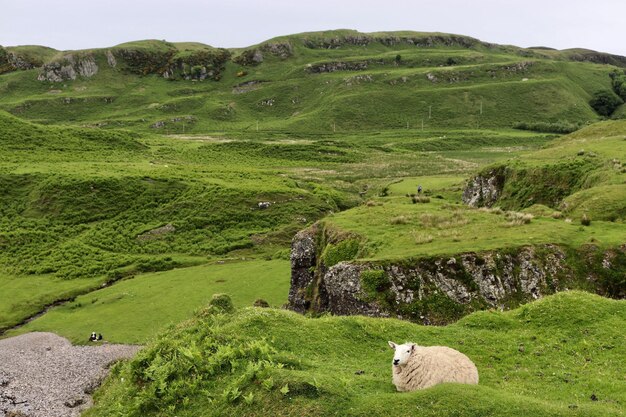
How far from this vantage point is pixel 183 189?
91.9 meters

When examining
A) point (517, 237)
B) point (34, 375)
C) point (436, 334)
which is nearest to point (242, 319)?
point (436, 334)

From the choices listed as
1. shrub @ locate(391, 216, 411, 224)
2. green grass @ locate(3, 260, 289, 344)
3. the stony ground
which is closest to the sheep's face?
shrub @ locate(391, 216, 411, 224)

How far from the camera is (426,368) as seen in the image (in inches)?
629

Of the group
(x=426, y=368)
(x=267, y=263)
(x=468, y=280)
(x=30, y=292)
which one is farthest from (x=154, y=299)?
(x=426, y=368)

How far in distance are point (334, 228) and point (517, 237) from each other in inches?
575

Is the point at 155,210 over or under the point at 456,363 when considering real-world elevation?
under

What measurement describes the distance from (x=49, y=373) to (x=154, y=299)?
45.9 ft

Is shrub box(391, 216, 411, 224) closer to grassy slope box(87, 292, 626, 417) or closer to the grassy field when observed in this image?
the grassy field

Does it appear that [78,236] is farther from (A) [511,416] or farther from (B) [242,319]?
(A) [511,416]

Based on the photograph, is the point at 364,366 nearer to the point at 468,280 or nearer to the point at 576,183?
the point at 468,280

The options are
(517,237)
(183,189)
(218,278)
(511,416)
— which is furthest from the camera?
(183,189)

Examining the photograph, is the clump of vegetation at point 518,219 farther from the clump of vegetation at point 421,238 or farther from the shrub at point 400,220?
the shrub at point 400,220

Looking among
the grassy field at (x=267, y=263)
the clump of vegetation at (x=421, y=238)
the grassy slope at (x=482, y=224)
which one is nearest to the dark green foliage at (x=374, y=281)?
the grassy slope at (x=482, y=224)

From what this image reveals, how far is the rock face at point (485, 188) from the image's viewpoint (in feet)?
205
